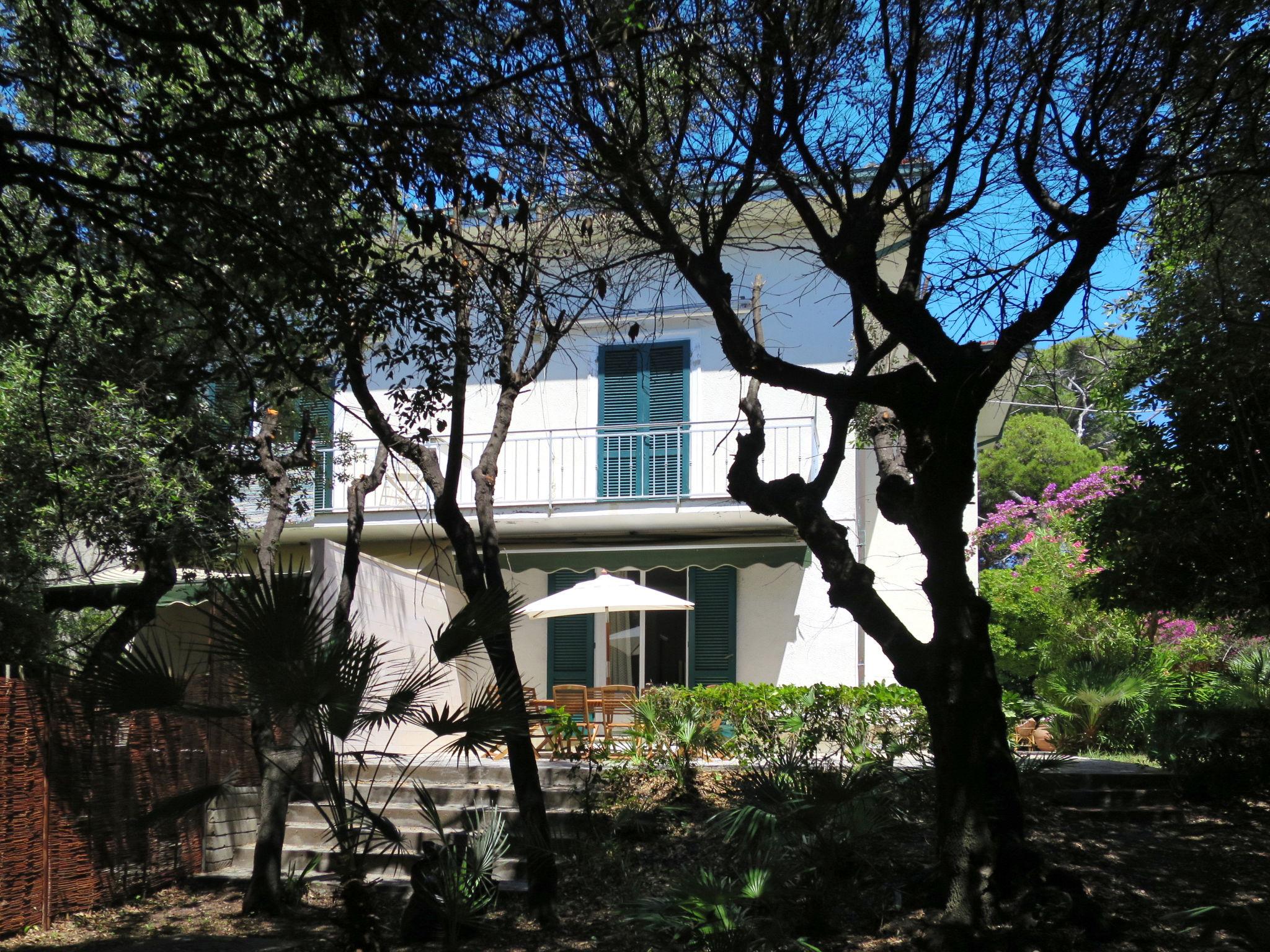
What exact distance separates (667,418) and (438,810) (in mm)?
6774

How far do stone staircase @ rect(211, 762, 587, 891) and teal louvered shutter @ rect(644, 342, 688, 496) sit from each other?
16.3ft

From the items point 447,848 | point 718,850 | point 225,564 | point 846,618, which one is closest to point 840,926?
point 718,850

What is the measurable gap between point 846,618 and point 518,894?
6.97 meters

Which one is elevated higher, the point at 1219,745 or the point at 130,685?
the point at 130,685

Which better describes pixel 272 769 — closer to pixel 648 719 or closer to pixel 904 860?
pixel 648 719

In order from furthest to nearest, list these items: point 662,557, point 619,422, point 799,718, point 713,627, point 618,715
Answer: point 619,422 → point 713,627 → point 662,557 → point 618,715 → point 799,718

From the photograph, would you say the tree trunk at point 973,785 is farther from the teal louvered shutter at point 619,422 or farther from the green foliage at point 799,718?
the teal louvered shutter at point 619,422

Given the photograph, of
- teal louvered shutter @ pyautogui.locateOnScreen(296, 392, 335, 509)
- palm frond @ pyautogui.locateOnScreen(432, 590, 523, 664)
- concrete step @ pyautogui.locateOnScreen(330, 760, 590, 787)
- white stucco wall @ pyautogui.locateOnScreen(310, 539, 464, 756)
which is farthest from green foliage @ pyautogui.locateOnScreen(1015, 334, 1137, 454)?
teal louvered shutter @ pyautogui.locateOnScreen(296, 392, 335, 509)

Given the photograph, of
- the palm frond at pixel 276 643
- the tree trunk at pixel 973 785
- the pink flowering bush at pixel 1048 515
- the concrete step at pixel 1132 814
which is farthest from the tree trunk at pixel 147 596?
the pink flowering bush at pixel 1048 515

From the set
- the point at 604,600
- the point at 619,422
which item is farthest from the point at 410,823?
the point at 619,422

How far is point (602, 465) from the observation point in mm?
15102

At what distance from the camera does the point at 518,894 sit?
8.52 metres

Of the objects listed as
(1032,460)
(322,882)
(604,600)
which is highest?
(1032,460)

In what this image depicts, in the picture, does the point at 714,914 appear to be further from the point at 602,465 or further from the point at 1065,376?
the point at 602,465
